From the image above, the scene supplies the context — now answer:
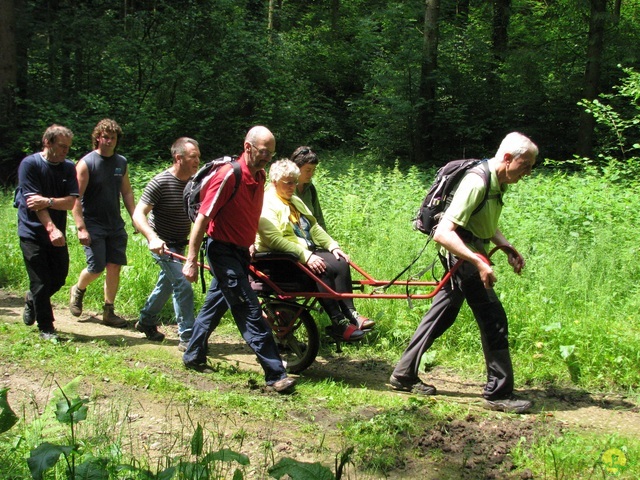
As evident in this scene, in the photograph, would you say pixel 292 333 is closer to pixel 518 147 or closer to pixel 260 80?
pixel 518 147

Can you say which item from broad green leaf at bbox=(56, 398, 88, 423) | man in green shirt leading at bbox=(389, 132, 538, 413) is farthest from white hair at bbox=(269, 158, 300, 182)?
broad green leaf at bbox=(56, 398, 88, 423)

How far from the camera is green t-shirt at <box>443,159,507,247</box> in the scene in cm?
476

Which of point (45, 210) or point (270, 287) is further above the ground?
point (45, 210)

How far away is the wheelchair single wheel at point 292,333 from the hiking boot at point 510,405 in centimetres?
166

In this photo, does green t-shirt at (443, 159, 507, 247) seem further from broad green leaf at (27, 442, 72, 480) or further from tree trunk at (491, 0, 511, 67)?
tree trunk at (491, 0, 511, 67)

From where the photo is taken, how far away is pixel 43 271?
6.50 metres

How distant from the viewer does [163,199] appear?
21.4 feet

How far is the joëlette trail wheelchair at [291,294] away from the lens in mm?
5676

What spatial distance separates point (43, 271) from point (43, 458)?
14.5 feet

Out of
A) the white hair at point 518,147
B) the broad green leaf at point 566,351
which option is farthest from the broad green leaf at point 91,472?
the broad green leaf at point 566,351

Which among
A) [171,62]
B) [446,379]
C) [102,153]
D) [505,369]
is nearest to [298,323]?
[446,379]

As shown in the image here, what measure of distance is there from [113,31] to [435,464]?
16764 mm

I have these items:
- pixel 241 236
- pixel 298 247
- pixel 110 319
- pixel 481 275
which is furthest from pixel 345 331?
pixel 110 319

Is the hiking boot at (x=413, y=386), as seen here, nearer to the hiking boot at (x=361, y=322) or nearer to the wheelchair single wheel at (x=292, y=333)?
the hiking boot at (x=361, y=322)
